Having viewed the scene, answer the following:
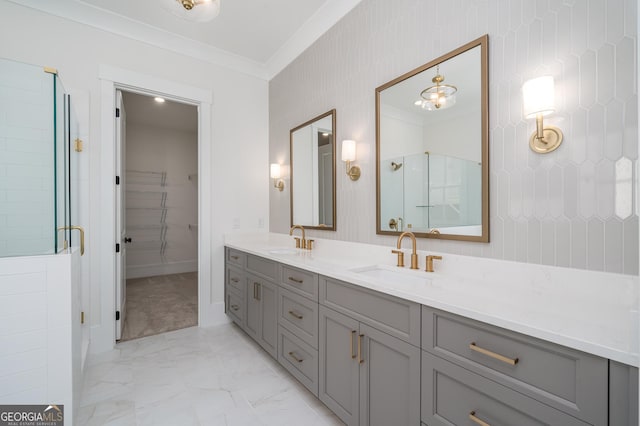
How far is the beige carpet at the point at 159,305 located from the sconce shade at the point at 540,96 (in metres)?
3.48

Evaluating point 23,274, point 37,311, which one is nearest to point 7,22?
point 23,274

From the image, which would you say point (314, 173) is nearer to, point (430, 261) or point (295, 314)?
point (295, 314)

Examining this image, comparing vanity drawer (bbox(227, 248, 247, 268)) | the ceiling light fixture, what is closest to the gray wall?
the ceiling light fixture

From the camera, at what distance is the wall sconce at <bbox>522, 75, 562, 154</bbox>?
125 cm

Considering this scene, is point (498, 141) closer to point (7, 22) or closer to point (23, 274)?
point (23, 274)

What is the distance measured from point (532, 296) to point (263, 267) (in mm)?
1829

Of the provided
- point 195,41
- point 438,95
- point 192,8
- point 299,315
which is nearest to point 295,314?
point 299,315

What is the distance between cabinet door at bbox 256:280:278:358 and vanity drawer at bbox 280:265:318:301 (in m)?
0.19

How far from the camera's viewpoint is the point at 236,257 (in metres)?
3.01

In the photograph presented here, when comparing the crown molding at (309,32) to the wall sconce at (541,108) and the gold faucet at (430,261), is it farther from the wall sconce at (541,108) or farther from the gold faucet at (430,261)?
the gold faucet at (430,261)

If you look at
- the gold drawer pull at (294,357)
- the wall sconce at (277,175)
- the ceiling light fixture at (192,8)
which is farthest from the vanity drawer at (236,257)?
the ceiling light fixture at (192,8)

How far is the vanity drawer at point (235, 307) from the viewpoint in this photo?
2.89 meters

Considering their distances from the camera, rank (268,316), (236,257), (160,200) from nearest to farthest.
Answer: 1. (268,316)
2. (236,257)
3. (160,200)

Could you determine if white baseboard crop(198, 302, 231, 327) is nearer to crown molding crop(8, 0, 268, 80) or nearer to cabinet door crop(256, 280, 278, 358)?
cabinet door crop(256, 280, 278, 358)
